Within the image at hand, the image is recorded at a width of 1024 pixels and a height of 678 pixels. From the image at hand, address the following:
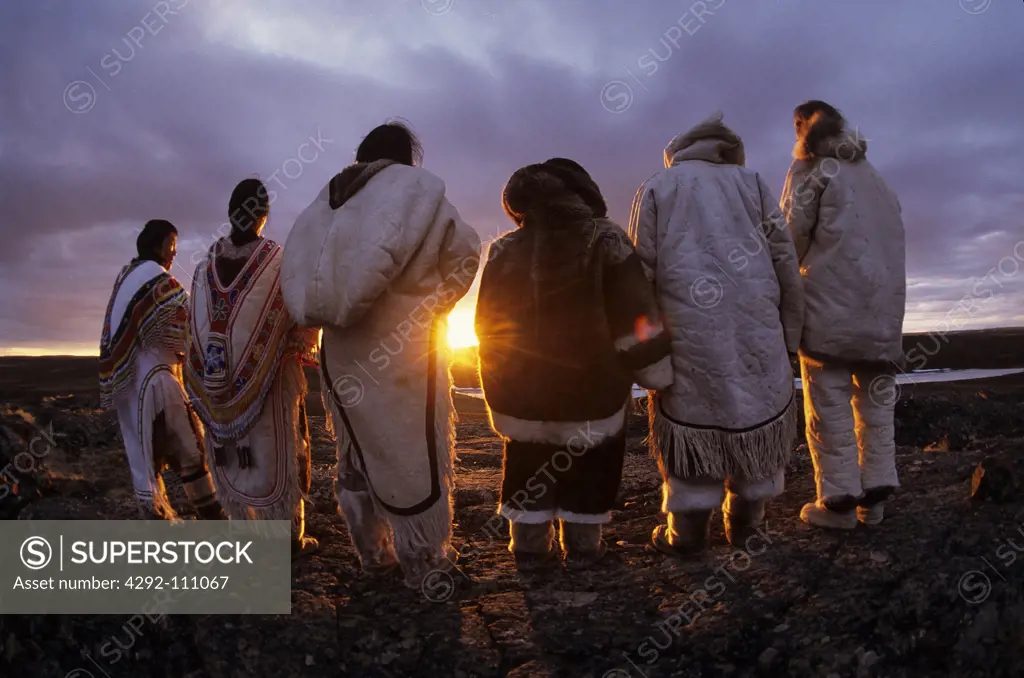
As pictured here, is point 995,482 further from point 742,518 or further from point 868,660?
point 868,660

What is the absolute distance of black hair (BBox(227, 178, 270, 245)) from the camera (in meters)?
3.10

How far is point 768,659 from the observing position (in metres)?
2.26

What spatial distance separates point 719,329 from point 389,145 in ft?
5.82

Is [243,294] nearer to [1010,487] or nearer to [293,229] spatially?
[293,229]

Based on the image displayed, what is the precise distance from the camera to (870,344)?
3.06m

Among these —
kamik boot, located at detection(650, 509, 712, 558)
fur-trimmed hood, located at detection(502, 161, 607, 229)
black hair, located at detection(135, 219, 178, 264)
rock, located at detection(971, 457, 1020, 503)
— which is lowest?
kamik boot, located at detection(650, 509, 712, 558)

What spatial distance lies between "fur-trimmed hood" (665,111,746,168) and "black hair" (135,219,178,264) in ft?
9.79

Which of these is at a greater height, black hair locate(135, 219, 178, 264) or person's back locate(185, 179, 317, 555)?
black hair locate(135, 219, 178, 264)

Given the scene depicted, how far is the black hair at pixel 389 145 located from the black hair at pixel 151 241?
1.53 meters
